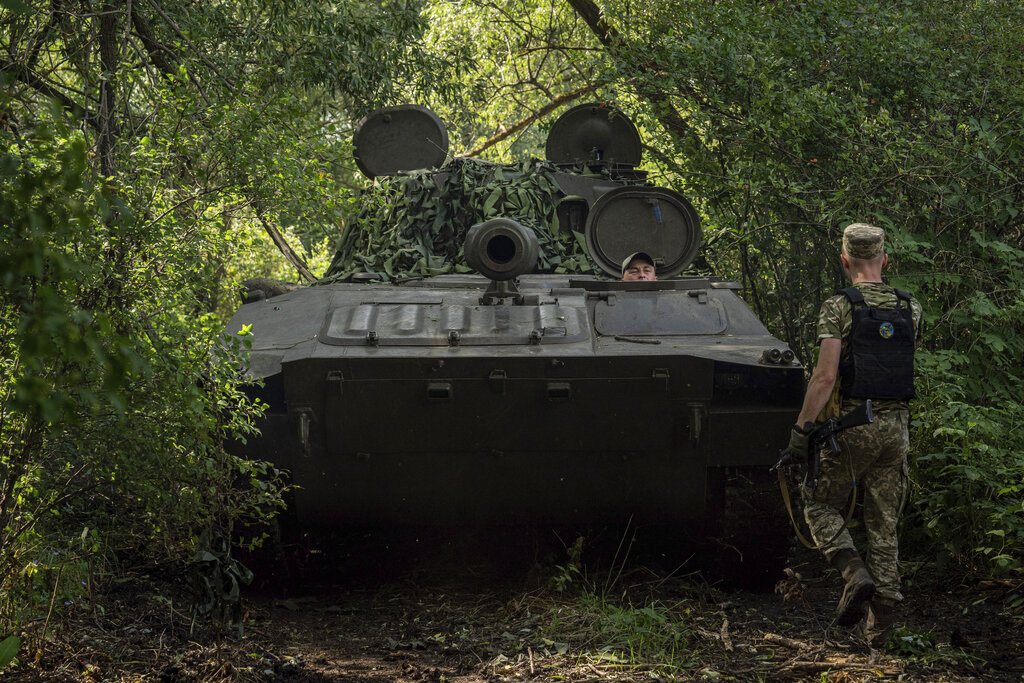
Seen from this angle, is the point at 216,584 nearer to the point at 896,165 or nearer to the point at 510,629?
the point at 510,629

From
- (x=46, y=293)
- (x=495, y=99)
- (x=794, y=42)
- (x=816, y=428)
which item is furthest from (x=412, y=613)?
(x=495, y=99)

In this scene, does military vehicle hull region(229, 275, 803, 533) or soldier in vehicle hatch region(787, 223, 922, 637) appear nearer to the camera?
soldier in vehicle hatch region(787, 223, 922, 637)

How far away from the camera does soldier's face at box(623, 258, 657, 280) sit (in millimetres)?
6191

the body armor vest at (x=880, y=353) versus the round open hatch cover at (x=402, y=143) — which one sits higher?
the round open hatch cover at (x=402, y=143)

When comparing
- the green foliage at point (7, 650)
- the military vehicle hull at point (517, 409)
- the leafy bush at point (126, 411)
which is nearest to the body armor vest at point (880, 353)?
the military vehicle hull at point (517, 409)

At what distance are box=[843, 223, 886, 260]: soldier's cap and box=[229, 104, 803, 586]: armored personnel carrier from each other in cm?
74

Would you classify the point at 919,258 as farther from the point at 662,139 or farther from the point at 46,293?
the point at 46,293

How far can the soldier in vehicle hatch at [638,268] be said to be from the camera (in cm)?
619

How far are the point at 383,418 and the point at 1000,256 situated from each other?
3.81 meters

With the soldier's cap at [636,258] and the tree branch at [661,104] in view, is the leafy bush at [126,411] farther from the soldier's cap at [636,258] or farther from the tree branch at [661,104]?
the tree branch at [661,104]

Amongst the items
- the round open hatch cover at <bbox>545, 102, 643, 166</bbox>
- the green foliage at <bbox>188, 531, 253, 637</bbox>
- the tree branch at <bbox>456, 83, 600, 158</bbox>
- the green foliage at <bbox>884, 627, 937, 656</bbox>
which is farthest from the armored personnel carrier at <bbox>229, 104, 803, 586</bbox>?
the tree branch at <bbox>456, 83, 600, 158</bbox>

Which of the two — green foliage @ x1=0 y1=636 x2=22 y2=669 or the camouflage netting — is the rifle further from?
green foliage @ x1=0 y1=636 x2=22 y2=669

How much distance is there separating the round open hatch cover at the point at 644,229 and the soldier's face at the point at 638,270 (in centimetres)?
29

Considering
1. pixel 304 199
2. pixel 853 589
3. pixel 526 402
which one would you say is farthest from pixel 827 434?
pixel 304 199
